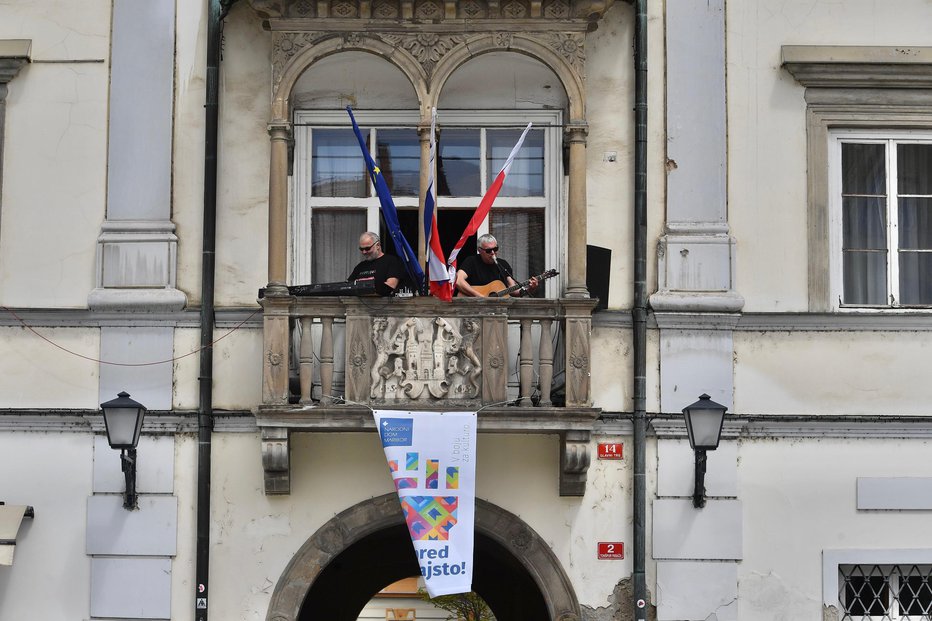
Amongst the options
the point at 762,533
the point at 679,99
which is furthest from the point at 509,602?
the point at 679,99

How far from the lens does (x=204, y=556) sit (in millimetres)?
13898

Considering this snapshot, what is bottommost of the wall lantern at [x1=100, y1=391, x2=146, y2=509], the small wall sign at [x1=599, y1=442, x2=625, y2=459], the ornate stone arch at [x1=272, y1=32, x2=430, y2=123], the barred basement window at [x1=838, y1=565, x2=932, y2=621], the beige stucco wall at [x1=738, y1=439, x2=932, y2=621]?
the barred basement window at [x1=838, y1=565, x2=932, y2=621]

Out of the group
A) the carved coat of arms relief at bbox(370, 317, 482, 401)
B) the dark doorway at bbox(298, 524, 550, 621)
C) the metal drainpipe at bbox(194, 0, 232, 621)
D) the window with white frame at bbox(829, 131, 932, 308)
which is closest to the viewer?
the carved coat of arms relief at bbox(370, 317, 482, 401)

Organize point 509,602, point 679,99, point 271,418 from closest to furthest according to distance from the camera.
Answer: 1. point 271,418
2. point 679,99
3. point 509,602

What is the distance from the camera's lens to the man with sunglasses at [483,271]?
1410 centimetres

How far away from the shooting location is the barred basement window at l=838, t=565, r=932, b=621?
554 inches

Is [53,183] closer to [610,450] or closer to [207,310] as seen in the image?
[207,310]

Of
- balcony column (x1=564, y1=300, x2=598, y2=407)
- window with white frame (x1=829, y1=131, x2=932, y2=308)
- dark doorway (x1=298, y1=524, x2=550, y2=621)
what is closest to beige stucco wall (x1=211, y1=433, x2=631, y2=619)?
balcony column (x1=564, y1=300, x2=598, y2=407)

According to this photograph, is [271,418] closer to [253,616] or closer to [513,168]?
[253,616]

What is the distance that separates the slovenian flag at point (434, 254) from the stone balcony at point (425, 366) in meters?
0.13

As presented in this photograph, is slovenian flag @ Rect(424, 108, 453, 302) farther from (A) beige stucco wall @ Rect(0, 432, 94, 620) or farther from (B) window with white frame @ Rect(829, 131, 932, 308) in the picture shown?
(B) window with white frame @ Rect(829, 131, 932, 308)

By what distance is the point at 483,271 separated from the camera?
14.3 metres

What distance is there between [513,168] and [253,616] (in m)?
4.34

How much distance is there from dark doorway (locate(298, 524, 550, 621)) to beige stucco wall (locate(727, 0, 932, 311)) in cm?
399
